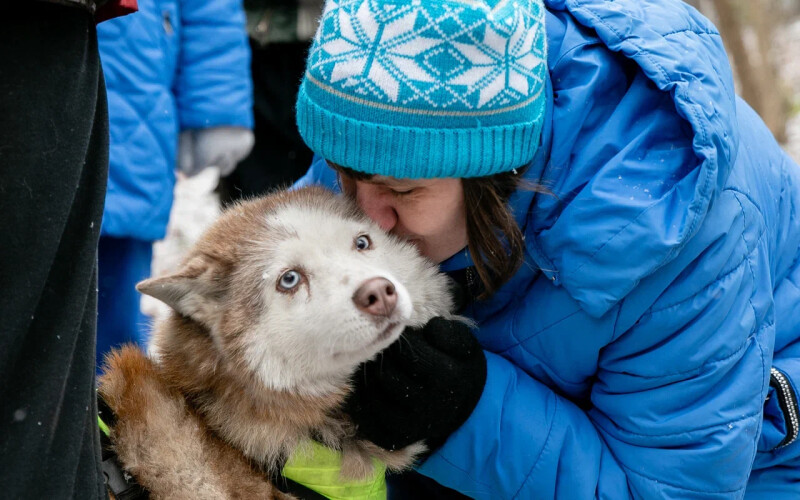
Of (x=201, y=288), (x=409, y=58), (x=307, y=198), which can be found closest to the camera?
(x=409, y=58)

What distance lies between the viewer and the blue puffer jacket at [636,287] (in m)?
1.86

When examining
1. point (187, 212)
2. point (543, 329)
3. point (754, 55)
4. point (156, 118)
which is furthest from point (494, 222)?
point (754, 55)

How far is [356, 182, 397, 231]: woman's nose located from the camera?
2279 mm

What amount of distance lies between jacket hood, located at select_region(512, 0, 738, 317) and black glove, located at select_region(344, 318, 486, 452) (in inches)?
12.9

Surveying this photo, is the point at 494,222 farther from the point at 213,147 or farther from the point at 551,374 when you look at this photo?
the point at 213,147

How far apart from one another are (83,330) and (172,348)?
1021 millimetres

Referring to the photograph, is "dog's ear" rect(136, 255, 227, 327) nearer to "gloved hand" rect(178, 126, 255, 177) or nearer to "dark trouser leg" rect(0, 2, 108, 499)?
"dark trouser leg" rect(0, 2, 108, 499)

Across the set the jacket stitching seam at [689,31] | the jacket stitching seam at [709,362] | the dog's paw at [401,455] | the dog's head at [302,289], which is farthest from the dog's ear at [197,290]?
the jacket stitching seam at [689,31]

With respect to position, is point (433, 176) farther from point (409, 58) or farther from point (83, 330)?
point (83, 330)

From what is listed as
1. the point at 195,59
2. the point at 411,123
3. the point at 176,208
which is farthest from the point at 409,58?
the point at 176,208

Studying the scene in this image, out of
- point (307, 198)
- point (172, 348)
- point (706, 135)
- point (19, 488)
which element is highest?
point (706, 135)

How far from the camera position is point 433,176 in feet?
6.15

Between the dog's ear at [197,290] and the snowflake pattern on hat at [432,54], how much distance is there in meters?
0.73

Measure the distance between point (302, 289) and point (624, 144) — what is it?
0.96 m
